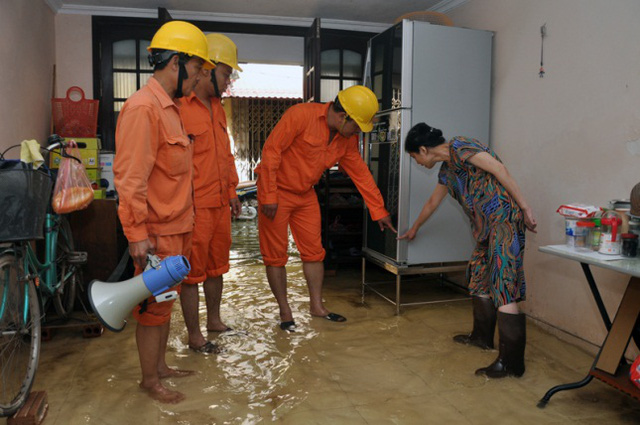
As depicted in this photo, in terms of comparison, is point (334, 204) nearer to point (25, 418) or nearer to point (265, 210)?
point (265, 210)

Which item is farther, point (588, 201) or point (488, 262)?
point (588, 201)

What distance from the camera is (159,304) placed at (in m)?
2.08

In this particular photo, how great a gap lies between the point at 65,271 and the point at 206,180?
119 centimetres

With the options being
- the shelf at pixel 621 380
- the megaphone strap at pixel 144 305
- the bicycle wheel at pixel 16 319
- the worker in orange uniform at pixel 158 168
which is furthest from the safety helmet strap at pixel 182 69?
the shelf at pixel 621 380

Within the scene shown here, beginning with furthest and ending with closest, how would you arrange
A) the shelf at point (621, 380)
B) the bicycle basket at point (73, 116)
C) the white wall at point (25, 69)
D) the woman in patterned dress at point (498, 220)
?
the bicycle basket at point (73, 116), the white wall at point (25, 69), the woman in patterned dress at point (498, 220), the shelf at point (621, 380)

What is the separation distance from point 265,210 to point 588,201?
6.18 ft

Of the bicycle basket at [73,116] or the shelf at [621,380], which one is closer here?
the shelf at [621,380]

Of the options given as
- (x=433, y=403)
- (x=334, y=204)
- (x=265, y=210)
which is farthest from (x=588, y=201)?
(x=334, y=204)

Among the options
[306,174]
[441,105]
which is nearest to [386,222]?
[306,174]

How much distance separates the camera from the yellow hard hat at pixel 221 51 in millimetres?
2629

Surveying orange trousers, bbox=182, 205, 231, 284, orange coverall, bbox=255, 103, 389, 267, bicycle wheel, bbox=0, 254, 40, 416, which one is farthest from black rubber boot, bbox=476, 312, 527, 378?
bicycle wheel, bbox=0, 254, 40, 416

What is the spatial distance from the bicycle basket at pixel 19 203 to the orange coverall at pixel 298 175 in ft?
4.18

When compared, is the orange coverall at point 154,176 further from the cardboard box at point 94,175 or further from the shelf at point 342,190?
the shelf at point 342,190

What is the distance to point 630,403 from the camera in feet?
7.37
